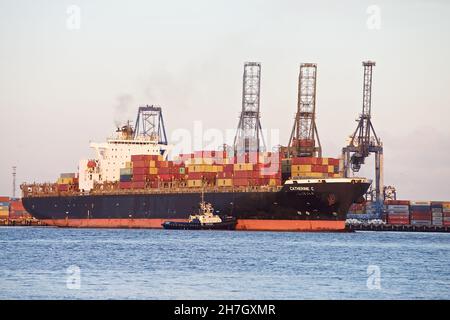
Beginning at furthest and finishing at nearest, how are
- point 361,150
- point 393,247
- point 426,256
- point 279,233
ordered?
point 361,150 → point 279,233 → point 393,247 → point 426,256

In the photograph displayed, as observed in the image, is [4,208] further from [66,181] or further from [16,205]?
[66,181]

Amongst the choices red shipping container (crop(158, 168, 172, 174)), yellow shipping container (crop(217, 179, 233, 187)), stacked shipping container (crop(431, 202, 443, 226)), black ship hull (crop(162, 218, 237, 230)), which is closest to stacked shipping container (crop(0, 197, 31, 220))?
red shipping container (crop(158, 168, 172, 174))

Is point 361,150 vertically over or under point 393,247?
over

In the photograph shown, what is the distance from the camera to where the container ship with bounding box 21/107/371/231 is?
3415 inches

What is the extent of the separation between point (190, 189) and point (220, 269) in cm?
4471

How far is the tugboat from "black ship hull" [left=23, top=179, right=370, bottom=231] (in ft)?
2.88

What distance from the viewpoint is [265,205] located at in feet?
287

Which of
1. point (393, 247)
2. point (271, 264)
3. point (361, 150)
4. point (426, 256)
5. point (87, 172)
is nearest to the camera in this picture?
point (271, 264)

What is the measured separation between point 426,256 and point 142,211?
40893mm

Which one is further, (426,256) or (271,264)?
(426,256)

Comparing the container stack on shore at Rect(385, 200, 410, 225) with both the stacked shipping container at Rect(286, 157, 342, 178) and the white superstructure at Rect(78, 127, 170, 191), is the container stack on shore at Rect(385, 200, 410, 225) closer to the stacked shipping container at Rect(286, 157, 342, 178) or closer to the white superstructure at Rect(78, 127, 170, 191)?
the white superstructure at Rect(78, 127, 170, 191)
